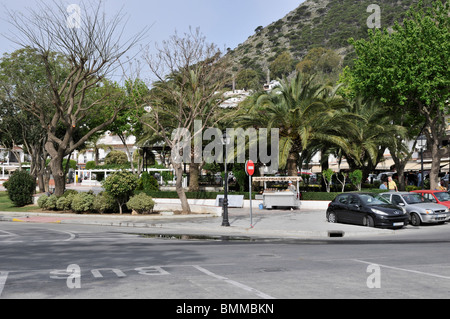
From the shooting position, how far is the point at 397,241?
14352 mm

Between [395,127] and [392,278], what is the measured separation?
2418cm

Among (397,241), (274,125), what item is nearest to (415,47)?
(274,125)

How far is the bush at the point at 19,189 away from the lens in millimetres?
31688

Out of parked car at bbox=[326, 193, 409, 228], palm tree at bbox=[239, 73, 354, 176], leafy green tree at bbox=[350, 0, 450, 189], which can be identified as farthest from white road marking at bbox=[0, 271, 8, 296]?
leafy green tree at bbox=[350, 0, 450, 189]

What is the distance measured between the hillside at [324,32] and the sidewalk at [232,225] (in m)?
124

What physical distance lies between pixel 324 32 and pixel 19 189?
15823cm

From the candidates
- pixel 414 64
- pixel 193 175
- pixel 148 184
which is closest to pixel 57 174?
pixel 148 184

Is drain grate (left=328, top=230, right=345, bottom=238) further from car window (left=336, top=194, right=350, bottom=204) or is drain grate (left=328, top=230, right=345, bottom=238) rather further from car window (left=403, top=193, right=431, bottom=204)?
car window (left=403, top=193, right=431, bottom=204)

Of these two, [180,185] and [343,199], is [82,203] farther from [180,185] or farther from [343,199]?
[343,199]

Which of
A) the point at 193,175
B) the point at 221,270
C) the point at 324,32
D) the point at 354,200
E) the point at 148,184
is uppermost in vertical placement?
the point at 324,32

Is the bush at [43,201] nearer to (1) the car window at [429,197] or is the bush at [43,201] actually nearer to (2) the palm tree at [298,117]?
(2) the palm tree at [298,117]

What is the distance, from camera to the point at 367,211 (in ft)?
60.0

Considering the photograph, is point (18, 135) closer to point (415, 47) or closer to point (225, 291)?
point (415, 47)

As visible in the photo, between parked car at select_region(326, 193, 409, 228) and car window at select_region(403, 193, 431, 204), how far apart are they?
177cm
